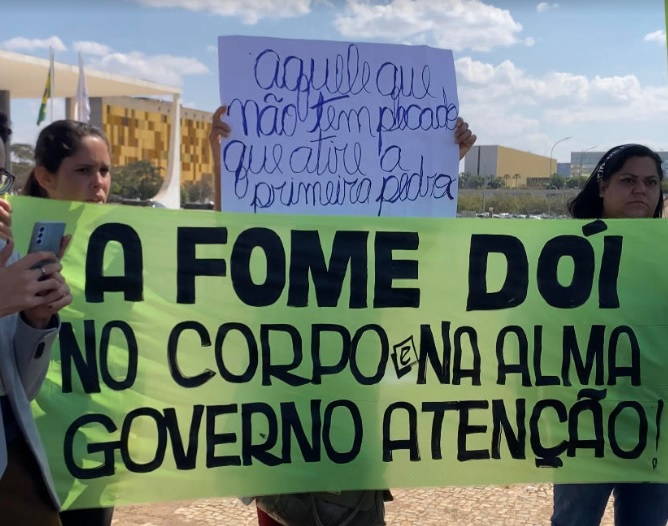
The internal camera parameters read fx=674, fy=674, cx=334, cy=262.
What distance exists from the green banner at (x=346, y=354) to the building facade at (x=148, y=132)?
4796cm

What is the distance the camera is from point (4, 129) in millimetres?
1800

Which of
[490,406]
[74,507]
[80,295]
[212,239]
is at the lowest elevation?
[74,507]

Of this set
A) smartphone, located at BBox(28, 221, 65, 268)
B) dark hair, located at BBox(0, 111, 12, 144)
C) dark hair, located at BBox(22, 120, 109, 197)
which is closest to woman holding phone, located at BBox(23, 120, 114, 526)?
dark hair, located at BBox(22, 120, 109, 197)

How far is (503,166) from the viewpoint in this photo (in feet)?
107

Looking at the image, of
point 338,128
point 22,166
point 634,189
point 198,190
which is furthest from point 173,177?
point 634,189

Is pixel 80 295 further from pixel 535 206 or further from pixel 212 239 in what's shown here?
pixel 535 206

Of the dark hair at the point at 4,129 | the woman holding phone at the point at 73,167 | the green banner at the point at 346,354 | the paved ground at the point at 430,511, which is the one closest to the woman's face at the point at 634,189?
the green banner at the point at 346,354

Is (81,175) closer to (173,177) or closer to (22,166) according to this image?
(22,166)

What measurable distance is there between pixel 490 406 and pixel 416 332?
391 mm

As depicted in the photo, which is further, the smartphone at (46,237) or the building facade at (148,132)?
the building facade at (148,132)

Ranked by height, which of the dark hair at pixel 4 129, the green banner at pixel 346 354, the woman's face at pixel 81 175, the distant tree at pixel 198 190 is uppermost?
the distant tree at pixel 198 190

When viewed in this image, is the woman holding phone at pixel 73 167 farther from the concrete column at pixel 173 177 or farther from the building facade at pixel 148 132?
the building facade at pixel 148 132

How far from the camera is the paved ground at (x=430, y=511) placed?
3375 millimetres

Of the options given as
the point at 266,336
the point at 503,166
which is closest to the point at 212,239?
the point at 266,336
